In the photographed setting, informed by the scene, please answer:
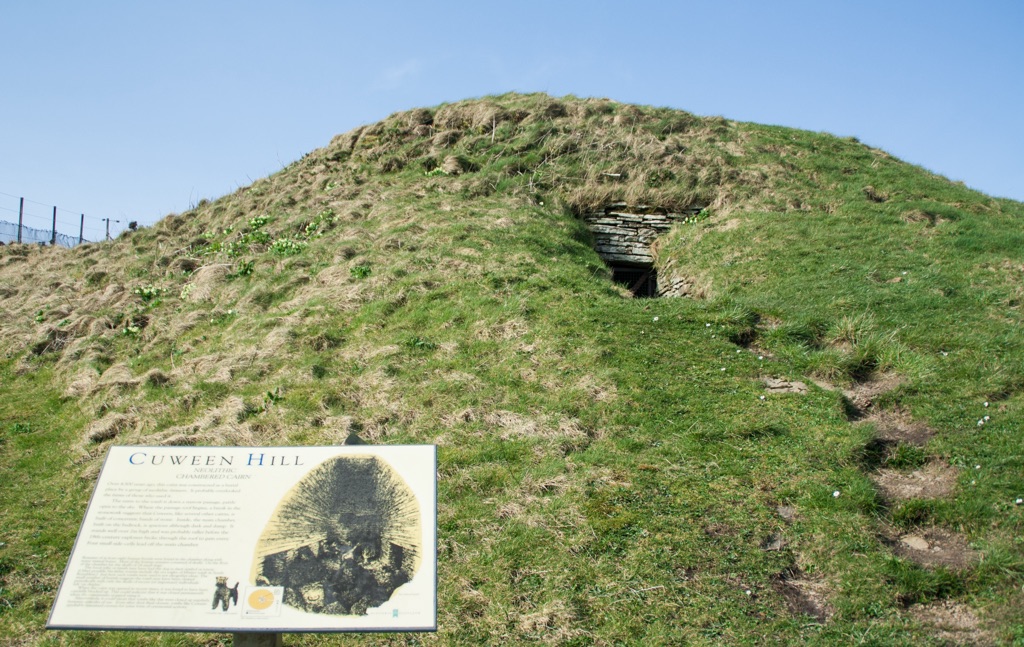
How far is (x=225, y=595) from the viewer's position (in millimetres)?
4152

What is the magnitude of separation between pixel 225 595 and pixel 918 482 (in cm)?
628

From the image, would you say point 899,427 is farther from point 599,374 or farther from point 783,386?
point 599,374

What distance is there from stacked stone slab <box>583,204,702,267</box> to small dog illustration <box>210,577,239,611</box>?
472 inches

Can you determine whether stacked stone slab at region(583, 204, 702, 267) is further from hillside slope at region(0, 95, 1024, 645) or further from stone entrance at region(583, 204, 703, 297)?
hillside slope at region(0, 95, 1024, 645)

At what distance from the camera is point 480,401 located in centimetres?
875

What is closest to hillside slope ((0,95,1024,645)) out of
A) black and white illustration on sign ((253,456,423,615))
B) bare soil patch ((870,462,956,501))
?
bare soil patch ((870,462,956,501))

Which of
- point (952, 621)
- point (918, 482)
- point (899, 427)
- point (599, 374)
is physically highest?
point (599, 374)

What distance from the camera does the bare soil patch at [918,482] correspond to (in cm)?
700

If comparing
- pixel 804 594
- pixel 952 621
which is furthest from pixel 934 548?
pixel 804 594

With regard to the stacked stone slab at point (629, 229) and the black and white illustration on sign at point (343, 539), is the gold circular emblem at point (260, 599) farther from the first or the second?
the stacked stone slab at point (629, 229)

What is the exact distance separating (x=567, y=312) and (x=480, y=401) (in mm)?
2356

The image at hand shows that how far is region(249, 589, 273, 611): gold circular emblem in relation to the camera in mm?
4129

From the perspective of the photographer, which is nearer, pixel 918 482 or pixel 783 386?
pixel 918 482

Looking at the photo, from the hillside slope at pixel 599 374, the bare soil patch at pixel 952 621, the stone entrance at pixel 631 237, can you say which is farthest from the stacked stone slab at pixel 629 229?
the bare soil patch at pixel 952 621
